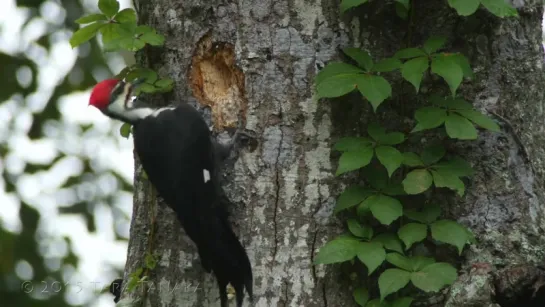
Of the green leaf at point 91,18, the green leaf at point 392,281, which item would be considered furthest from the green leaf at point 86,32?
the green leaf at point 392,281

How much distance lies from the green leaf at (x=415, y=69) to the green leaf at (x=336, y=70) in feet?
0.46

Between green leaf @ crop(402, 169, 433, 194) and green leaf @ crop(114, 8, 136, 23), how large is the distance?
3.24 feet

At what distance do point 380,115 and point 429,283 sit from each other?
0.56 meters

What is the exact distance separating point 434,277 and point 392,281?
0.12 m

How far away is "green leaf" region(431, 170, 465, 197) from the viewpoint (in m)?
2.31

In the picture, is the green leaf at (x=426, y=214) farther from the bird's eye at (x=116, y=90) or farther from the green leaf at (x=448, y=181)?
the bird's eye at (x=116, y=90)

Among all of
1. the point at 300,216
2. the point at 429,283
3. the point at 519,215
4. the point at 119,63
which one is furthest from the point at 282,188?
the point at 119,63

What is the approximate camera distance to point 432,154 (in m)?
2.43

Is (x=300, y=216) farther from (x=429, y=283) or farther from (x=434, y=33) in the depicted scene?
(x=434, y=33)

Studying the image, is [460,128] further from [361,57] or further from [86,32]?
[86,32]

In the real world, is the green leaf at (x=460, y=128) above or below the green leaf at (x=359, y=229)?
above

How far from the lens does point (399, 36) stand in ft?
8.34

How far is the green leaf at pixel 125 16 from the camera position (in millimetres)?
2551

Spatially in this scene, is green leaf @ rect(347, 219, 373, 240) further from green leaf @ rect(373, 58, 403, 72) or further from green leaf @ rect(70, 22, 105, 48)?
green leaf @ rect(70, 22, 105, 48)
